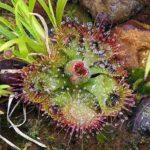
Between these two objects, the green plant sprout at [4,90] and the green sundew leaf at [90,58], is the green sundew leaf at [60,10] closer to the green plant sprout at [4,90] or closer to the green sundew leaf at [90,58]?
the green sundew leaf at [90,58]

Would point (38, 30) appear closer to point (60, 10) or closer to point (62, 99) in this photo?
point (60, 10)

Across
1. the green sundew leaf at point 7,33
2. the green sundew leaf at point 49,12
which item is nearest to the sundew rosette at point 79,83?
the green sundew leaf at point 49,12

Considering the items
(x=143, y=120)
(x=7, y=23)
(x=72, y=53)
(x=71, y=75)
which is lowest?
(x=143, y=120)

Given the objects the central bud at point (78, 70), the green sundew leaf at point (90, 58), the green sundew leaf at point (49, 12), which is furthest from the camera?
the green sundew leaf at point (49, 12)

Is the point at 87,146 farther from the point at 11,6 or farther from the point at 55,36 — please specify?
the point at 11,6

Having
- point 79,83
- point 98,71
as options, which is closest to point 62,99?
point 79,83

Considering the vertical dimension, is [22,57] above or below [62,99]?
above
